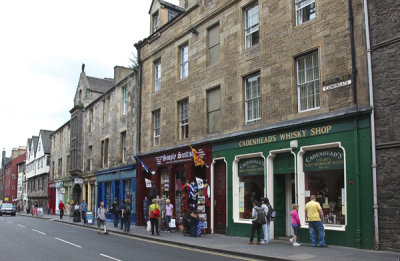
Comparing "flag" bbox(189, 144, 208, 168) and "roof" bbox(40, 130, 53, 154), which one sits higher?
"roof" bbox(40, 130, 53, 154)

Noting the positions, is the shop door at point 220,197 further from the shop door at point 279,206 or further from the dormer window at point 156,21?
the dormer window at point 156,21

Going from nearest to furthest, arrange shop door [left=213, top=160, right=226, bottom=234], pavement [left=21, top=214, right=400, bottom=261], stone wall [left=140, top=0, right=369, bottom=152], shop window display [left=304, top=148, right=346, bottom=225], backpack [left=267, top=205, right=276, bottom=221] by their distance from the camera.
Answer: pavement [left=21, top=214, right=400, bottom=261]
shop window display [left=304, top=148, right=346, bottom=225]
stone wall [left=140, top=0, right=369, bottom=152]
backpack [left=267, top=205, right=276, bottom=221]
shop door [left=213, top=160, right=226, bottom=234]

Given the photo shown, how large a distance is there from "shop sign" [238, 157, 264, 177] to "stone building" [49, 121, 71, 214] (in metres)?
31.4

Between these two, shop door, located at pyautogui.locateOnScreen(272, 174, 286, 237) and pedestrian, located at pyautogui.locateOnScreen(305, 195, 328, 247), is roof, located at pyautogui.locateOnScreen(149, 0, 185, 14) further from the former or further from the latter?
pedestrian, located at pyautogui.locateOnScreen(305, 195, 328, 247)

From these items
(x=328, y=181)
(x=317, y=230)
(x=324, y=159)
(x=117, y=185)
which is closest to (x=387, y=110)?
(x=324, y=159)

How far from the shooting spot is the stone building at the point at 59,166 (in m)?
47.6

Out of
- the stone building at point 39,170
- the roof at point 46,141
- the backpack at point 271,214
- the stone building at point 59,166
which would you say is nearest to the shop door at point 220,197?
the backpack at point 271,214

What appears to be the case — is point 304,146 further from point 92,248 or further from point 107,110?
point 107,110

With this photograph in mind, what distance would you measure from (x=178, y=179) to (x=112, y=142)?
1112 centimetres

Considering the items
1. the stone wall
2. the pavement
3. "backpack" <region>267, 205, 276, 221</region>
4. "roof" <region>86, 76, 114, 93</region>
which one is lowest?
the pavement

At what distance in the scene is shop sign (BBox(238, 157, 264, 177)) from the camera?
55.2 feet

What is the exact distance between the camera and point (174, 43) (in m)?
23.5

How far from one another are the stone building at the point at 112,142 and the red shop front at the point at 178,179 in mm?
1315

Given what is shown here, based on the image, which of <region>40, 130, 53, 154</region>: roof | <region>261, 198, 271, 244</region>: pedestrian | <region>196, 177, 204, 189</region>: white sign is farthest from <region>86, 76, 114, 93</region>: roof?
<region>261, 198, 271, 244</region>: pedestrian
